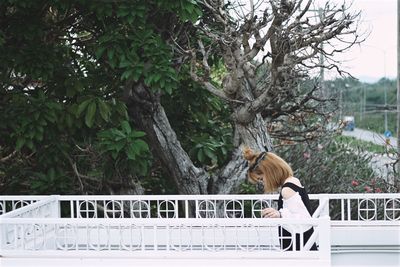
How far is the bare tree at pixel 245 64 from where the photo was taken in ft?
16.6

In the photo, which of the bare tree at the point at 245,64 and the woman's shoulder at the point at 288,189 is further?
the bare tree at the point at 245,64

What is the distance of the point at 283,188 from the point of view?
12.0 ft

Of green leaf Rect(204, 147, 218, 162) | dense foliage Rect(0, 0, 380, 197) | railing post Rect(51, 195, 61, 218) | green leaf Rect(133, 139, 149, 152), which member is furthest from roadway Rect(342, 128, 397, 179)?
railing post Rect(51, 195, 61, 218)

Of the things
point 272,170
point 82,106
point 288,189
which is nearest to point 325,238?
point 288,189

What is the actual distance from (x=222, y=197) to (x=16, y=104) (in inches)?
79.3

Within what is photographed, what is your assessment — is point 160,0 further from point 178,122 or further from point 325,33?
point 178,122

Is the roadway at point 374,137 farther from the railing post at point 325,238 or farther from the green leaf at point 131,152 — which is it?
the railing post at point 325,238

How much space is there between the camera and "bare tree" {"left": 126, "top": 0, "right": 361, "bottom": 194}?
505 centimetres

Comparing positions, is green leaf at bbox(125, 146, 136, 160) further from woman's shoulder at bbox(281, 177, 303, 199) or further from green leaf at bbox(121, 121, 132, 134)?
woman's shoulder at bbox(281, 177, 303, 199)

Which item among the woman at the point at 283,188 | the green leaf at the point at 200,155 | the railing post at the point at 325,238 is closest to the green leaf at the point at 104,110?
the green leaf at the point at 200,155

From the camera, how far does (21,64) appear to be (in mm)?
5266

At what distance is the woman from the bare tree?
146 centimetres

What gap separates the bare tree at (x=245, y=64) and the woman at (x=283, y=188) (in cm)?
146

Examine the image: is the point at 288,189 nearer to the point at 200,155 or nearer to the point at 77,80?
the point at 200,155
